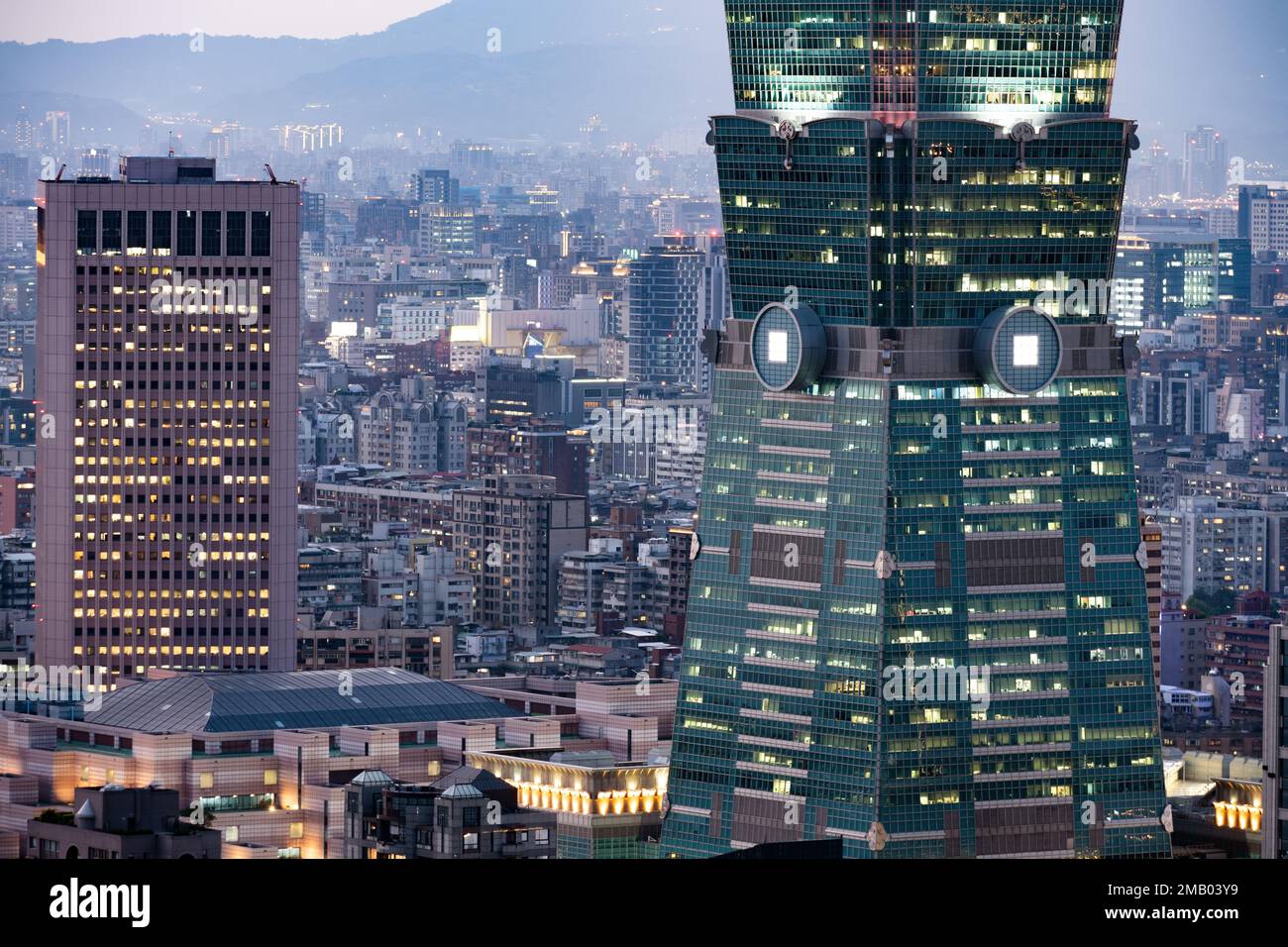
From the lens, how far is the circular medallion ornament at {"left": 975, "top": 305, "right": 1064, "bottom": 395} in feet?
356

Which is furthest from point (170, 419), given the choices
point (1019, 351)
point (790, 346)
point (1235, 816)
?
point (1235, 816)

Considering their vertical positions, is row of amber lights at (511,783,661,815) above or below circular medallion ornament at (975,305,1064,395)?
below

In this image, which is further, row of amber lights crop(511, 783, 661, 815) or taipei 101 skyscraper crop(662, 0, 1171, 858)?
row of amber lights crop(511, 783, 661, 815)

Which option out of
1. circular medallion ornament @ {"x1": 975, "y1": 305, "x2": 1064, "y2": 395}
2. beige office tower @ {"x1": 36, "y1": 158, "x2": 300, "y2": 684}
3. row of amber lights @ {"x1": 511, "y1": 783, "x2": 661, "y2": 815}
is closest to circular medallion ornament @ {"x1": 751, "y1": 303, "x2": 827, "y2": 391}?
circular medallion ornament @ {"x1": 975, "y1": 305, "x2": 1064, "y2": 395}

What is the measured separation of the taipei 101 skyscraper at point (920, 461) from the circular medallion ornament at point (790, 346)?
0.09 meters

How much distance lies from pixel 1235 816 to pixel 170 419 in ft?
228

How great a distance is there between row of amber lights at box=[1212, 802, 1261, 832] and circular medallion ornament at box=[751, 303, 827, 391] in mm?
19710

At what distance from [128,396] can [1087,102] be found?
6629 centimetres

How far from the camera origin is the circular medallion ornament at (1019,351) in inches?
4274

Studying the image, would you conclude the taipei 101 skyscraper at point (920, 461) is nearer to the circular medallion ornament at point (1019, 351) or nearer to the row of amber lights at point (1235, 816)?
the circular medallion ornament at point (1019, 351)

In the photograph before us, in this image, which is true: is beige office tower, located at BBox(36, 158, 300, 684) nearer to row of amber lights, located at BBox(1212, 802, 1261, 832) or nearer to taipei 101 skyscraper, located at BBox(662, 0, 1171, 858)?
taipei 101 skyscraper, located at BBox(662, 0, 1171, 858)

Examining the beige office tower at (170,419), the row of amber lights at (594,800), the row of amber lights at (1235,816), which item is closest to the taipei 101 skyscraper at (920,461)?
the row of amber lights at (594,800)
